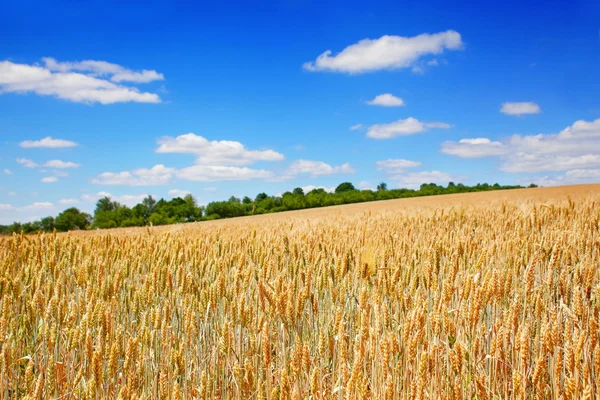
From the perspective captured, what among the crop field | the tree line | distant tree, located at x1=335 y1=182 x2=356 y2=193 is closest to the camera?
the crop field

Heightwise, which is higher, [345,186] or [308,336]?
[345,186]

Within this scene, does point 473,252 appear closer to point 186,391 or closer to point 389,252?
point 389,252

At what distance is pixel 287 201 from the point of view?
2403 inches

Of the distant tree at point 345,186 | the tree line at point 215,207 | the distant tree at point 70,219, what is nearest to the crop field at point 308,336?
the tree line at point 215,207

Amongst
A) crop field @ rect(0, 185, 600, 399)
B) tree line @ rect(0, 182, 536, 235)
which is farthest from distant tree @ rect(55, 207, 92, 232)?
crop field @ rect(0, 185, 600, 399)

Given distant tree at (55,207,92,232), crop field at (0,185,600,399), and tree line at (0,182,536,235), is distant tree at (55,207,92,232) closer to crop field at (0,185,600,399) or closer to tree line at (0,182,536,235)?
tree line at (0,182,536,235)

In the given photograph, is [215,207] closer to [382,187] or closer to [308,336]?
[382,187]

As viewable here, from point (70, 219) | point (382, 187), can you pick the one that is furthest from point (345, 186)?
point (70, 219)

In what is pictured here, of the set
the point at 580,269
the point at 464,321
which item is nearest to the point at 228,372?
the point at 464,321

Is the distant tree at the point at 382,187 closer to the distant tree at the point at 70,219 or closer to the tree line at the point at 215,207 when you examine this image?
the tree line at the point at 215,207

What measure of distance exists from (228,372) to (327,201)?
5634 cm

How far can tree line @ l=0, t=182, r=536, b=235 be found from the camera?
57.7 meters

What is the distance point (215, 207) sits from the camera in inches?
2398

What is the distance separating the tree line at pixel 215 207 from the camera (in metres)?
57.7
